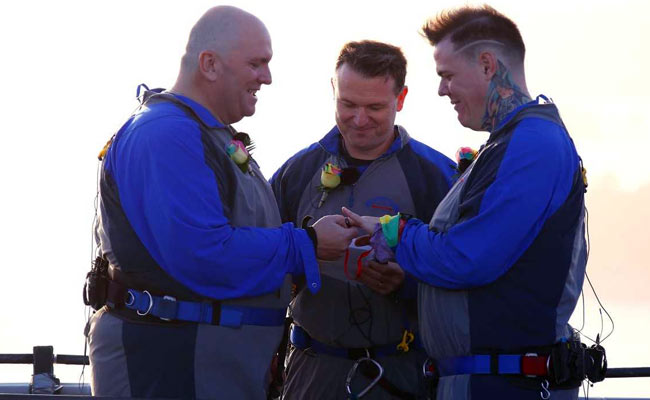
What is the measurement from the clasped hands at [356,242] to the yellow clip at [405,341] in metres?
0.29

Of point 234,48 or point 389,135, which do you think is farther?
point 389,135

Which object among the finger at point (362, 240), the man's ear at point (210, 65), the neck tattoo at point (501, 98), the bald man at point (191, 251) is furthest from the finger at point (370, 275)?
the man's ear at point (210, 65)

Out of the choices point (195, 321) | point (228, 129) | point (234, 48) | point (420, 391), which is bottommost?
point (420, 391)

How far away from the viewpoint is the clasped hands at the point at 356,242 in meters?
5.58

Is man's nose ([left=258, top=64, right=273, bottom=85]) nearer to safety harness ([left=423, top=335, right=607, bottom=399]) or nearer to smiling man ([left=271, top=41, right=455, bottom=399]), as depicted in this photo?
smiling man ([left=271, top=41, right=455, bottom=399])

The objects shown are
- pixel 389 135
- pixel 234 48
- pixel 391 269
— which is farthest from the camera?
pixel 389 135

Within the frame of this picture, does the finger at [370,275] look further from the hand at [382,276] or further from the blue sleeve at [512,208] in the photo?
the blue sleeve at [512,208]

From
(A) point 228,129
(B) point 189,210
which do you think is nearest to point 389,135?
(A) point 228,129

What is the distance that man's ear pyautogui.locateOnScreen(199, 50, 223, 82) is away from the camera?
5.48 metres

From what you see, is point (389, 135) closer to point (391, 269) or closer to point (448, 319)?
point (391, 269)

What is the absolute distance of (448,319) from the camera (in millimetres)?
5137

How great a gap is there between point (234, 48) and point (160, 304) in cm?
139

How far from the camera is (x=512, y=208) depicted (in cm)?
487

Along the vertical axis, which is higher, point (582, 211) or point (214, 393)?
point (582, 211)
